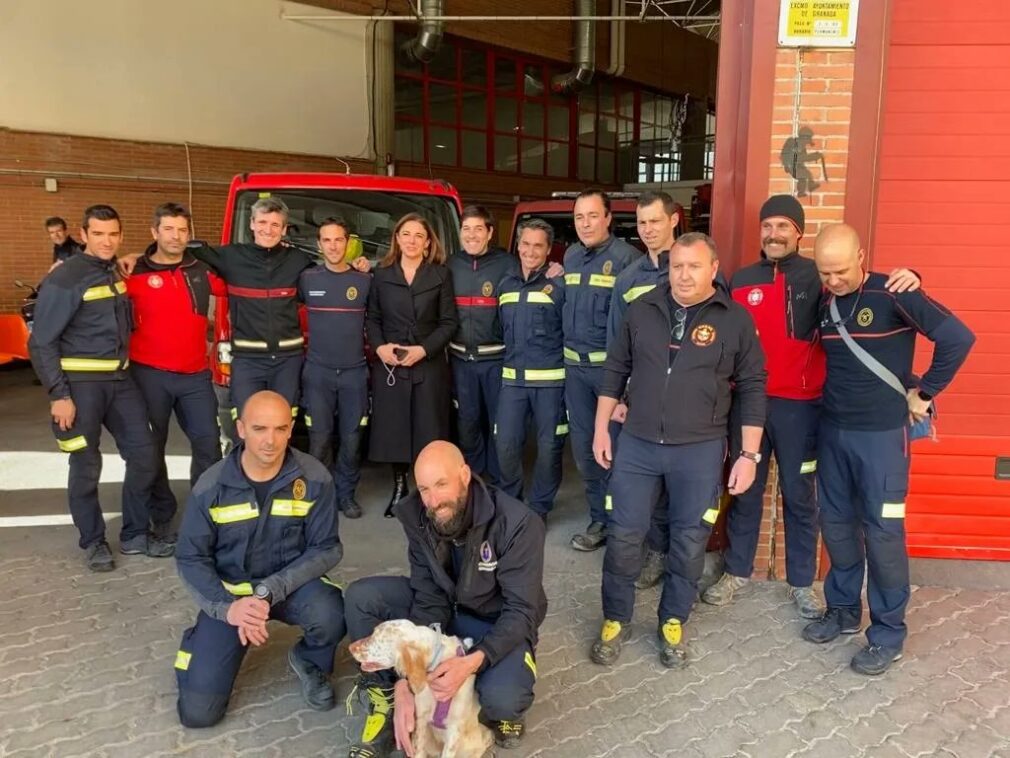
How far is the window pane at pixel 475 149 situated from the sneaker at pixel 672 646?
1509 cm

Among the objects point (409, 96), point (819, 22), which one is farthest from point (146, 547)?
point (409, 96)

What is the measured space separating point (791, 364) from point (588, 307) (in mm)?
1214

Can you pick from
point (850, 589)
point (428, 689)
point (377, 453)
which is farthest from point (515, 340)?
point (428, 689)

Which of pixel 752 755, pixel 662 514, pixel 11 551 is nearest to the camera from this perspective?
pixel 752 755

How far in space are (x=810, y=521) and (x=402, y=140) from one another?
45.5 ft

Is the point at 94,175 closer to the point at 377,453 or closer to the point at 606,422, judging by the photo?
the point at 377,453

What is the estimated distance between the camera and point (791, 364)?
146 inches

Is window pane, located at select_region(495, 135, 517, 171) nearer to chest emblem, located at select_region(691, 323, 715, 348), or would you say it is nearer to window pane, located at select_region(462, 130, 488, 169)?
window pane, located at select_region(462, 130, 488, 169)

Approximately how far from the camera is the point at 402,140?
16062 mm

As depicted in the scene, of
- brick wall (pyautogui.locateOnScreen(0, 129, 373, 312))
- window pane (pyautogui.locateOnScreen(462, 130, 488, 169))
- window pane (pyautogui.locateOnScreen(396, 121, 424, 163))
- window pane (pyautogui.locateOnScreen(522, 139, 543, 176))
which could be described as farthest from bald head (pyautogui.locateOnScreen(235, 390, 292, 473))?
window pane (pyautogui.locateOnScreen(522, 139, 543, 176))

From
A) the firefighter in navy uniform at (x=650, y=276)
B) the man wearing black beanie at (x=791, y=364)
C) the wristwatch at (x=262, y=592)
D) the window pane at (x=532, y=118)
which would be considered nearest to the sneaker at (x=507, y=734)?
the wristwatch at (x=262, y=592)

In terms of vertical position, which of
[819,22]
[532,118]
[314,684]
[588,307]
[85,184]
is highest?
[532,118]

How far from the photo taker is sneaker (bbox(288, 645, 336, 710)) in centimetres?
314

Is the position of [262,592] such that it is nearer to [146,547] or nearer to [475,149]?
[146,547]
